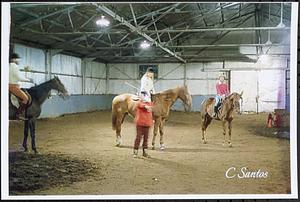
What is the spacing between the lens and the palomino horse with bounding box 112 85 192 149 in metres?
2.21

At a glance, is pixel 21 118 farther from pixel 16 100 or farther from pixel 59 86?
pixel 59 86

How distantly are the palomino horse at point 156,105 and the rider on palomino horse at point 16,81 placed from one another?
498mm

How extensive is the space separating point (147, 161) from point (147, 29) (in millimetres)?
795

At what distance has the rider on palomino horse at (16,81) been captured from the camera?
2.09m

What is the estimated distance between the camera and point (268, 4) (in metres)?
2.07

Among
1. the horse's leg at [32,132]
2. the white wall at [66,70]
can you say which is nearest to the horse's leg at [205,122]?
the white wall at [66,70]

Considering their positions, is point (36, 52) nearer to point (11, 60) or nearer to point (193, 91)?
point (11, 60)

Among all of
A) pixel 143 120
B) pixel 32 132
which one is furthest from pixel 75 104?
pixel 143 120

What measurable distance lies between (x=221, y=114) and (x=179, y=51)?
0.44 m

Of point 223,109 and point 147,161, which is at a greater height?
point 223,109

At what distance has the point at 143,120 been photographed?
2240 mm

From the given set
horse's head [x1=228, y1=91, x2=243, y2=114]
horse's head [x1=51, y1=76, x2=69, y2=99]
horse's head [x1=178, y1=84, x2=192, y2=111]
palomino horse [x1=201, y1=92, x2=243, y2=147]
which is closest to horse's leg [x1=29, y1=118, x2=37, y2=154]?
horse's head [x1=51, y1=76, x2=69, y2=99]

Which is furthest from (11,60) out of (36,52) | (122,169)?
(122,169)

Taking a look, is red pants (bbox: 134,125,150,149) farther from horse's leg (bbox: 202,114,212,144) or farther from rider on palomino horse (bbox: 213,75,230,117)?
rider on palomino horse (bbox: 213,75,230,117)
